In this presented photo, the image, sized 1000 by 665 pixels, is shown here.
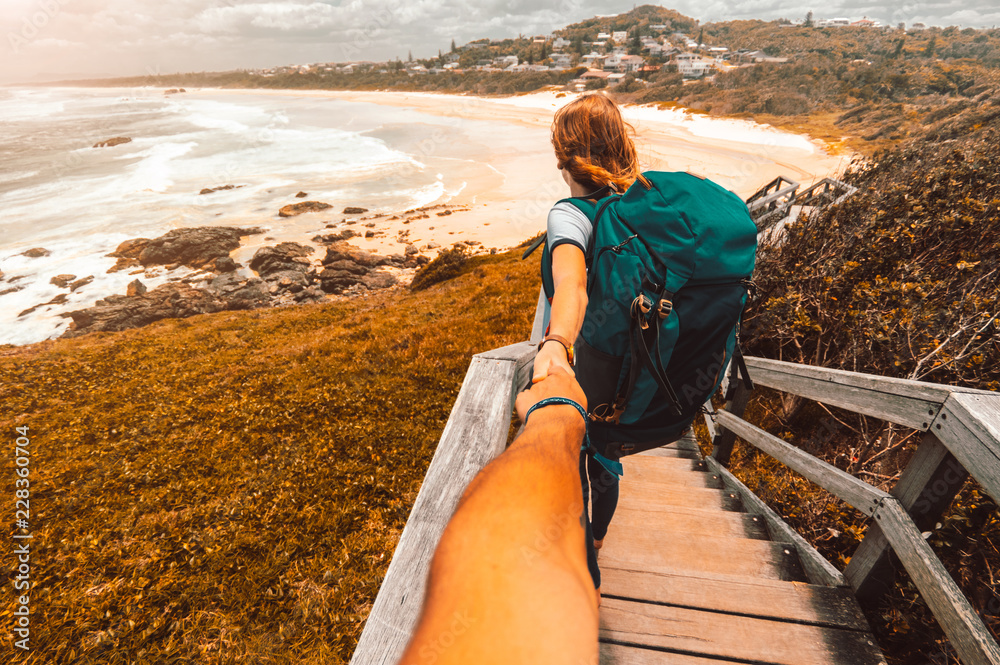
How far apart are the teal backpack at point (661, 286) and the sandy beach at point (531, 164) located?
1351 centimetres

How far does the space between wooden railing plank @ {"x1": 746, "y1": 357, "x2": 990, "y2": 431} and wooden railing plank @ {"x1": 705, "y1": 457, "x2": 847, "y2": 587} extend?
39.2 inches

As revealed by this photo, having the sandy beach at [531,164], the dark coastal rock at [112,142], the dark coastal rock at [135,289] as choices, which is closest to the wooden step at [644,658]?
the sandy beach at [531,164]

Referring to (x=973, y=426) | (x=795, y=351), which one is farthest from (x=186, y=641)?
(x=795, y=351)

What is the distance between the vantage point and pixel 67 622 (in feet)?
12.7

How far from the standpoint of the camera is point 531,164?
45812 millimetres

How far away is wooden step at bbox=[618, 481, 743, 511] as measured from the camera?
368 cm

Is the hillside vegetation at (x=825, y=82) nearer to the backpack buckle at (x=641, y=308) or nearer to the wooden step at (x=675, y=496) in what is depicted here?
the wooden step at (x=675, y=496)

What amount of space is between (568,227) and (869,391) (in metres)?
1.97

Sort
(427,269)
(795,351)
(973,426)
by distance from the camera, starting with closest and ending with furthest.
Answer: (973,426) → (795,351) → (427,269)

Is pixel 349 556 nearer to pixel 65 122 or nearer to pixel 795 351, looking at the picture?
pixel 795 351

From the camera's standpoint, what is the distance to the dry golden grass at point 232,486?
3797mm

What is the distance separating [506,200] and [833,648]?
36039 mm

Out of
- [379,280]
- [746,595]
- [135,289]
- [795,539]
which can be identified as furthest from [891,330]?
[135,289]

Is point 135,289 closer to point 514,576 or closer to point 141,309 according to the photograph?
point 141,309
